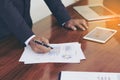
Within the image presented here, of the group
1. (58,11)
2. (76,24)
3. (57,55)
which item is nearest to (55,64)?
(57,55)

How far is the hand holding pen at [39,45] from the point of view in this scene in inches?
49.8

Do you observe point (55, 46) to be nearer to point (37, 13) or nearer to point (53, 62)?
point (53, 62)

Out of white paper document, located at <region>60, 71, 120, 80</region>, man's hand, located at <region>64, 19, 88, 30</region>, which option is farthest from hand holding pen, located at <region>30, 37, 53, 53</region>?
man's hand, located at <region>64, 19, 88, 30</region>

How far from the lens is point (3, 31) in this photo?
1.48 m

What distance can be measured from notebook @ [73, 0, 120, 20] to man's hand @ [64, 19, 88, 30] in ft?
0.47

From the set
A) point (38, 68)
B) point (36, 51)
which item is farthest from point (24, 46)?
point (38, 68)

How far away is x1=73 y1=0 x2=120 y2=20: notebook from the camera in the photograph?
1.78 meters

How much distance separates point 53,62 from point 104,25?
0.57m

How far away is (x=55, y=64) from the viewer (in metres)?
1.19

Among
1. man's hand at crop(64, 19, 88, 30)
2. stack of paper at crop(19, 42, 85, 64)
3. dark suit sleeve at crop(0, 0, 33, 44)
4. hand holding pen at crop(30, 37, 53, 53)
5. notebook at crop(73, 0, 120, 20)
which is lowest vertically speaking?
notebook at crop(73, 0, 120, 20)

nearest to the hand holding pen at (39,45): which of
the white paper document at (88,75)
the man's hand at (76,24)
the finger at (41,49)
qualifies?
the finger at (41,49)

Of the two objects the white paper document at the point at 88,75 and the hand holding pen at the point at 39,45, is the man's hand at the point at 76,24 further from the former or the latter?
the white paper document at the point at 88,75

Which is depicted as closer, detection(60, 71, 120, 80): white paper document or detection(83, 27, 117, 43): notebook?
detection(60, 71, 120, 80): white paper document

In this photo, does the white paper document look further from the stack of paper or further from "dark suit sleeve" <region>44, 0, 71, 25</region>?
"dark suit sleeve" <region>44, 0, 71, 25</region>
